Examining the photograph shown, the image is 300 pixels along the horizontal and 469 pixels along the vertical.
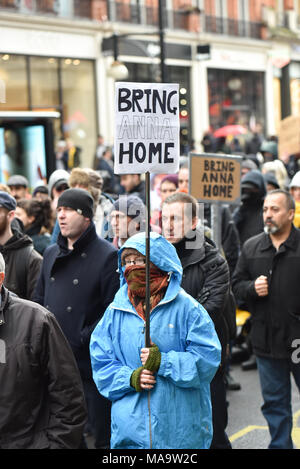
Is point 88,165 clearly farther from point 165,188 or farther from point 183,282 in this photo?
point 183,282

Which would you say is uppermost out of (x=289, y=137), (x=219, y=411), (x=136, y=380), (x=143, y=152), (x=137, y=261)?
(x=289, y=137)

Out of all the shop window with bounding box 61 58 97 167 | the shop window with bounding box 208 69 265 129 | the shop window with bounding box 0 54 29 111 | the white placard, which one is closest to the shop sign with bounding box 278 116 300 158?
the white placard

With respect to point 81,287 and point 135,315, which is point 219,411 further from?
point 135,315

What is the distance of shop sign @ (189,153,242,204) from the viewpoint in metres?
7.83

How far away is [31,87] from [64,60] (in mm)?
1913

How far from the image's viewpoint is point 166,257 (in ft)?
14.5

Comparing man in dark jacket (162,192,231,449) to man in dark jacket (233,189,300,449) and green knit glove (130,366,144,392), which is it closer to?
man in dark jacket (233,189,300,449)

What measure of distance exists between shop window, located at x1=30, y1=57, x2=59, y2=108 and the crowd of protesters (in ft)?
60.2

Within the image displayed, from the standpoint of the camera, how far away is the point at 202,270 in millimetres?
5594

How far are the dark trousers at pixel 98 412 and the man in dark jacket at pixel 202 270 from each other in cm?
76

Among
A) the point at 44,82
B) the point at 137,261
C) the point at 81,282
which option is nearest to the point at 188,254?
the point at 81,282

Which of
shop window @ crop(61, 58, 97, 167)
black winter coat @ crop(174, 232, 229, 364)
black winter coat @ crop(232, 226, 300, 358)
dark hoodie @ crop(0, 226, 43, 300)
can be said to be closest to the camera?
black winter coat @ crop(174, 232, 229, 364)

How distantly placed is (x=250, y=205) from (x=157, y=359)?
5.36 m
